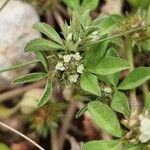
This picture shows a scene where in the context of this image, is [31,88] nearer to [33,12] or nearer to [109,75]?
[33,12]

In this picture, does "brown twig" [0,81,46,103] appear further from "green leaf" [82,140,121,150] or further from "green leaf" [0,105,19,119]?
"green leaf" [82,140,121,150]

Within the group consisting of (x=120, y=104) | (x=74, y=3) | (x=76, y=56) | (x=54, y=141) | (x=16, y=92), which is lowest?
(x=54, y=141)

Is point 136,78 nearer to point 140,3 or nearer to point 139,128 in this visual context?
point 139,128

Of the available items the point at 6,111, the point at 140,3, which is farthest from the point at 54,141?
the point at 140,3

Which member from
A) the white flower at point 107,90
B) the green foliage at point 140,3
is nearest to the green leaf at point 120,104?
the white flower at point 107,90

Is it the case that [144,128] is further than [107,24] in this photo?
No

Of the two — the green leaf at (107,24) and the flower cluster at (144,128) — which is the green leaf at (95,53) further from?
the flower cluster at (144,128)
